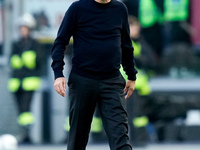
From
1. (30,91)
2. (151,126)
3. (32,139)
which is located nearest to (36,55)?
(30,91)

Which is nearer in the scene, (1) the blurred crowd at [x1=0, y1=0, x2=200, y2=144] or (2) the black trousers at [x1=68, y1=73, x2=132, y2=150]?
(2) the black trousers at [x1=68, y1=73, x2=132, y2=150]

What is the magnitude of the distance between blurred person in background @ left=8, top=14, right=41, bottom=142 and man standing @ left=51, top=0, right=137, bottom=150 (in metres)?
4.17

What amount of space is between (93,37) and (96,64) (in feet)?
0.71

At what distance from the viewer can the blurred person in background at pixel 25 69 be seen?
9562 mm

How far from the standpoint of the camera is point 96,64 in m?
5.31

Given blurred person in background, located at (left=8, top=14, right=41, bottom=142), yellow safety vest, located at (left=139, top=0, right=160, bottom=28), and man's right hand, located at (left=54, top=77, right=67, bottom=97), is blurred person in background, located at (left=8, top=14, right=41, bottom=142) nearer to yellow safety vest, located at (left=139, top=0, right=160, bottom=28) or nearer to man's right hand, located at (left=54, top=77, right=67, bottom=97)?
yellow safety vest, located at (left=139, top=0, right=160, bottom=28)

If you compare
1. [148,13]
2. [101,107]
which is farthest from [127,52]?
[148,13]

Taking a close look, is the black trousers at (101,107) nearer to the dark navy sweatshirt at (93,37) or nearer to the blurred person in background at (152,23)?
the dark navy sweatshirt at (93,37)

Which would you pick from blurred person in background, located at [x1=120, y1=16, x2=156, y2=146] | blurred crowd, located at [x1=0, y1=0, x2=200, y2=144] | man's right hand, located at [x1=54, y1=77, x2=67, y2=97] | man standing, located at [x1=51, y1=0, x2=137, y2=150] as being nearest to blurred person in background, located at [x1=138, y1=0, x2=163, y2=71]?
blurred crowd, located at [x1=0, y1=0, x2=200, y2=144]

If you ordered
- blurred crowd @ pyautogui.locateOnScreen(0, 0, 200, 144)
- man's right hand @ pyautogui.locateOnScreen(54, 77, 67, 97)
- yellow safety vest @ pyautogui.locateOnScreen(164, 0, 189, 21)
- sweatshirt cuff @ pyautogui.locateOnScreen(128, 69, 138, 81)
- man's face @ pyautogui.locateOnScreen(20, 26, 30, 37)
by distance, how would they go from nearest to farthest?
1. man's right hand @ pyautogui.locateOnScreen(54, 77, 67, 97)
2. sweatshirt cuff @ pyautogui.locateOnScreen(128, 69, 138, 81)
3. blurred crowd @ pyautogui.locateOnScreen(0, 0, 200, 144)
4. man's face @ pyautogui.locateOnScreen(20, 26, 30, 37)
5. yellow safety vest @ pyautogui.locateOnScreen(164, 0, 189, 21)

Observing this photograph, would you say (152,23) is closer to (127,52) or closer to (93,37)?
(127,52)

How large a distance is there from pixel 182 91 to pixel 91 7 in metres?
4.82

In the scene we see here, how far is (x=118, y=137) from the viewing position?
527 centimetres

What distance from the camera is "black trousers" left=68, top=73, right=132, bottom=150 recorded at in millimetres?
5305
